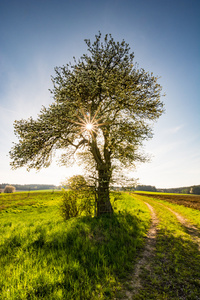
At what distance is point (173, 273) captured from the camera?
5.19 metres

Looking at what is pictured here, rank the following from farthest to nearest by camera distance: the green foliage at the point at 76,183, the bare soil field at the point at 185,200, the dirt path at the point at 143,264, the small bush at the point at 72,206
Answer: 1. the bare soil field at the point at 185,200
2. the small bush at the point at 72,206
3. the green foliage at the point at 76,183
4. the dirt path at the point at 143,264

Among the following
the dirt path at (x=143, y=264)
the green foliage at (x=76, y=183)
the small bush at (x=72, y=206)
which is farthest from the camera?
the small bush at (x=72, y=206)

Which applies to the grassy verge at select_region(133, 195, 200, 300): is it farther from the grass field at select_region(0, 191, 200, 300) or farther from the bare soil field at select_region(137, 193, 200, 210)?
the bare soil field at select_region(137, 193, 200, 210)

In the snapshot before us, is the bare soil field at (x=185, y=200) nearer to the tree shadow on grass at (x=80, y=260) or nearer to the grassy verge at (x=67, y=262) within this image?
the tree shadow on grass at (x=80, y=260)

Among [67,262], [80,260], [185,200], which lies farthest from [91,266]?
[185,200]

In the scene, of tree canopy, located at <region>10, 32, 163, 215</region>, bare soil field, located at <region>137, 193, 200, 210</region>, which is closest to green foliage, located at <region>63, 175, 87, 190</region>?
tree canopy, located at <region>10, 32, 163, 215</region>

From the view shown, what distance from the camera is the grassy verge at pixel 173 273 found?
422cm

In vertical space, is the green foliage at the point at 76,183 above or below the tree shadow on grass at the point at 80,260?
above

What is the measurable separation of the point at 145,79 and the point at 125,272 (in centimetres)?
1377

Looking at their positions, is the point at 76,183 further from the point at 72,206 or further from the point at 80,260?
the point at 80,260

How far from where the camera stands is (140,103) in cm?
1268

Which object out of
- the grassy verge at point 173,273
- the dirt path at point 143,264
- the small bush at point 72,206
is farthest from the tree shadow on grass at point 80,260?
the small bush at point 72,206

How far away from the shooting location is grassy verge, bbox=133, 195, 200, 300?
13.9 feet

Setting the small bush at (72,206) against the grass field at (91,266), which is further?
the small bush at (72,206)
